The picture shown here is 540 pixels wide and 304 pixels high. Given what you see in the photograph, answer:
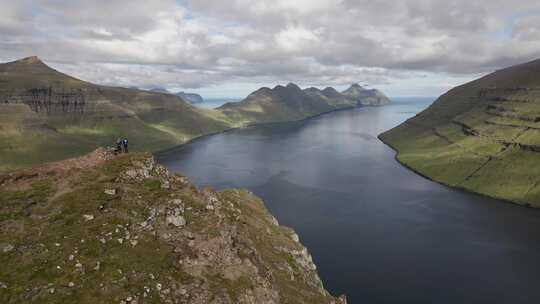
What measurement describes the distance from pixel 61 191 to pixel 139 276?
2338 cm

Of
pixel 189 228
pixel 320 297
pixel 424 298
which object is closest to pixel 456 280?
pixel 424 298

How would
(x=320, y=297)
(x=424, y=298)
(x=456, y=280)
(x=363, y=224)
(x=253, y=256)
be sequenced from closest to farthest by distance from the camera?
1. (x=253, y=256)
2. (x=320, y=297)
3. (x=424, y=298)
4. (x=456, y=280)
5. (x=363, y=224)

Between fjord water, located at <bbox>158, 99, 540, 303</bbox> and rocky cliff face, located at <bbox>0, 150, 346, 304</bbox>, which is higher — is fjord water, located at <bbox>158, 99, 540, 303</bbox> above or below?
below

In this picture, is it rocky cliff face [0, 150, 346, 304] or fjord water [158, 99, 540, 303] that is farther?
fjord water [158, 99, 540, 303]

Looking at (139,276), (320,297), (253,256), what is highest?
(139,276)

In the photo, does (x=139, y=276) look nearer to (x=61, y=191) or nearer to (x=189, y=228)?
(x=189, y=228)

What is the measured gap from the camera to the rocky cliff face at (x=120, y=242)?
45.6m

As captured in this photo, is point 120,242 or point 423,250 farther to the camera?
point 423,250

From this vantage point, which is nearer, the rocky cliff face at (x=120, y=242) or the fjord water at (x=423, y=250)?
the rocky cliff face at (x=120, y=242)

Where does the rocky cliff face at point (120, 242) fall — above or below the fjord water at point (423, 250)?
above

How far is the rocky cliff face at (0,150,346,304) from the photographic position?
4562 cm

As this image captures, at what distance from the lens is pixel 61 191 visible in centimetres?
6025

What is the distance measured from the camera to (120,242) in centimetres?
5341

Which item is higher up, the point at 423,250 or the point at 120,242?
the point at 120,242
